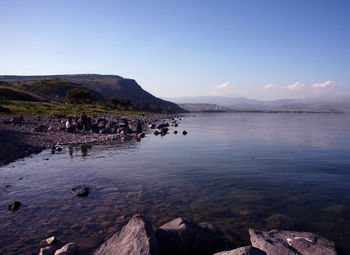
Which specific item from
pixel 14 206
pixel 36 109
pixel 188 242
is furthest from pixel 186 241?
pixel 36 109

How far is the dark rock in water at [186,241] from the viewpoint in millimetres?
9328

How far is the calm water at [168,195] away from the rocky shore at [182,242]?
1.08 meters

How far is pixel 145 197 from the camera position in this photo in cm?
1545

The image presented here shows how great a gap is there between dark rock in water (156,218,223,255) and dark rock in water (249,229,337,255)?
155 cm

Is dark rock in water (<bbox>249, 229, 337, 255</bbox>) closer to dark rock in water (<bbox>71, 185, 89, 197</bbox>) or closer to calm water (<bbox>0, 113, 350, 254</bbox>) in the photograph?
calm water (<bbox>0, 113, 350, 254</bbox>)

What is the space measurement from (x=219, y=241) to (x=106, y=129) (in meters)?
42.0

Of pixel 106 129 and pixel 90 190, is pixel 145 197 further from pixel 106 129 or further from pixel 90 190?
pixel 106 129

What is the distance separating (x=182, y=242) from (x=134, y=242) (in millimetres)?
1827

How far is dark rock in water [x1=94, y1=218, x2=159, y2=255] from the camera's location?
8156mm

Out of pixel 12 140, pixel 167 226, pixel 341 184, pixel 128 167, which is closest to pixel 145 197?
pixel 167 226

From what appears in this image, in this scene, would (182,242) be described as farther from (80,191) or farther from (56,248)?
(80,191)

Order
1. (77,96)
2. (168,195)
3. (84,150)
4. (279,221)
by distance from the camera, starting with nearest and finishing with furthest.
Answer: (279,221)
(168,195)
(84,150)
(77,96)

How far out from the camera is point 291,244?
9.27m

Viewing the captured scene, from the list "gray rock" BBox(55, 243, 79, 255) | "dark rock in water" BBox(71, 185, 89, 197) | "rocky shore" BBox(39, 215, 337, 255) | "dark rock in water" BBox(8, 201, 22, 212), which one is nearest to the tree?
"dark rock in water" BBox(71, 185, 89, 197)
